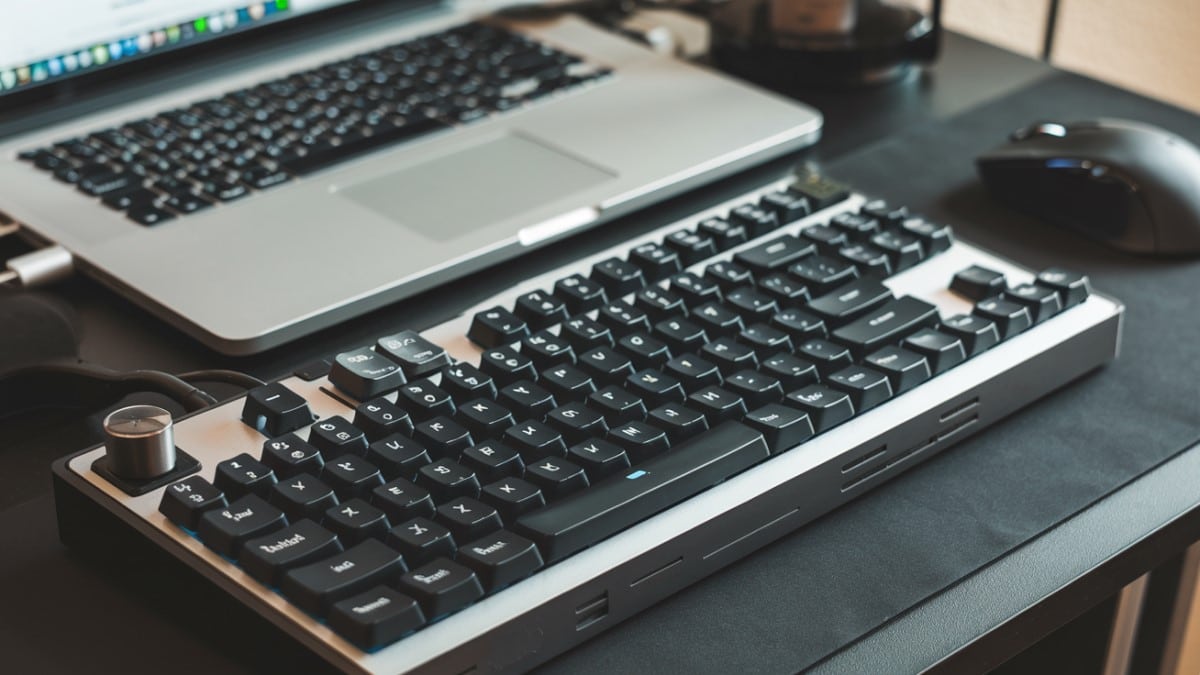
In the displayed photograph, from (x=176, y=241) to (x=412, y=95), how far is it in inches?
9.0

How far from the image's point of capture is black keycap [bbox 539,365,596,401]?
0.62 meters

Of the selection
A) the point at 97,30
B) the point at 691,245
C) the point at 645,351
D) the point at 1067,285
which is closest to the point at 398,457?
the point at 645,351

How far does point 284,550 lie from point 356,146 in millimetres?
418

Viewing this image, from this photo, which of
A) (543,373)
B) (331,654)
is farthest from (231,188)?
(331,654)

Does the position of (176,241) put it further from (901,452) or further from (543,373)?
(901,452)

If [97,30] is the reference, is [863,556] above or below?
below

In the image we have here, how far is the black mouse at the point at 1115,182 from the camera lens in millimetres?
823

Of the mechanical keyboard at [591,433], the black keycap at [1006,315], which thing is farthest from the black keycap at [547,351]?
the black keycap at [1006,315]

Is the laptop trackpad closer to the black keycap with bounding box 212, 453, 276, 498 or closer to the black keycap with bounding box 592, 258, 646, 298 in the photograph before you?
the black keycap with bounding box 592, 258, 646, 298

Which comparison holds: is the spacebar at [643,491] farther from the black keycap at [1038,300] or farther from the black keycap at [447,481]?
the black keycap at [1038,300]

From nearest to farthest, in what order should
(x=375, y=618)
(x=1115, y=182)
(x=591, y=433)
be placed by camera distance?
(x=375, y=618) < (x=591, y=433) < (x=1115, y=182)

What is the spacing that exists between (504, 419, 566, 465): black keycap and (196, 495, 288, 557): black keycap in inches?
3.9

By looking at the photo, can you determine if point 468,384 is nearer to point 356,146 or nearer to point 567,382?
point 567,382

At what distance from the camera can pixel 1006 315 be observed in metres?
0.68
